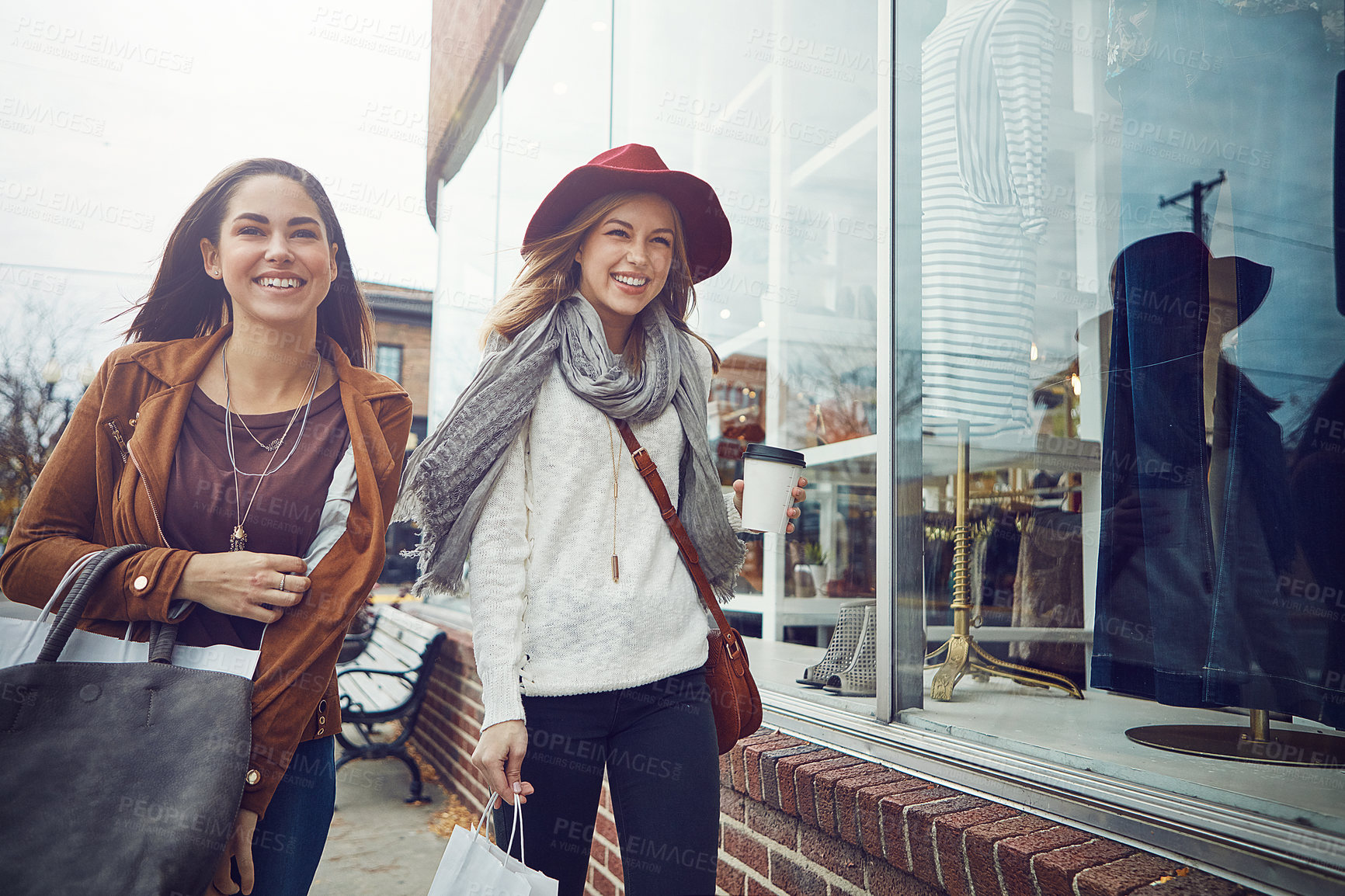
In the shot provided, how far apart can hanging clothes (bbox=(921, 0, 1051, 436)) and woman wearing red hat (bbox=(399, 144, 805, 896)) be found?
120cm

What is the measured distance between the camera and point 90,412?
1468 millimetres

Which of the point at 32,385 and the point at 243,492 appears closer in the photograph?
the point at 243,492

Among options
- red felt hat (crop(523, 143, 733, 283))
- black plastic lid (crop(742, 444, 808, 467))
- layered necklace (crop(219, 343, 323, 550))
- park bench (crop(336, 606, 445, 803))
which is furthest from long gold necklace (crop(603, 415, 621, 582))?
park bench (crop(336, 606, 445, 803))

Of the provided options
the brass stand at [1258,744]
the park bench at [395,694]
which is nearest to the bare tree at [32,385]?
the park bench at [395,694]

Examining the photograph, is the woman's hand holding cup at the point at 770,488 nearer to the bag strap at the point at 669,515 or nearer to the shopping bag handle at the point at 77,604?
the bag strap at the point at 669,515

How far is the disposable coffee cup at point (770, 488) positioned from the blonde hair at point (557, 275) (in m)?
0.36

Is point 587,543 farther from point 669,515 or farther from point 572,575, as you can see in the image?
point 669,515

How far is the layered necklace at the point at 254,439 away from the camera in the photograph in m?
1.47

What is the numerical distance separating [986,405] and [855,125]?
2.46 m

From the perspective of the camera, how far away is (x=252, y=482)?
58.5 inches

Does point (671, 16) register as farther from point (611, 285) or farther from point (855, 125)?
point (611, 285)

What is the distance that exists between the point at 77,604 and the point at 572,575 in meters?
0.80

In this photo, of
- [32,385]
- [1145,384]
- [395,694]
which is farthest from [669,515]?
[395,694]

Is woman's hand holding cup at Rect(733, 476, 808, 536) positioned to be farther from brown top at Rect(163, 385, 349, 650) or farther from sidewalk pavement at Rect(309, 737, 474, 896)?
sidewalk pavement at Rect(309, 737, 474, 896)
